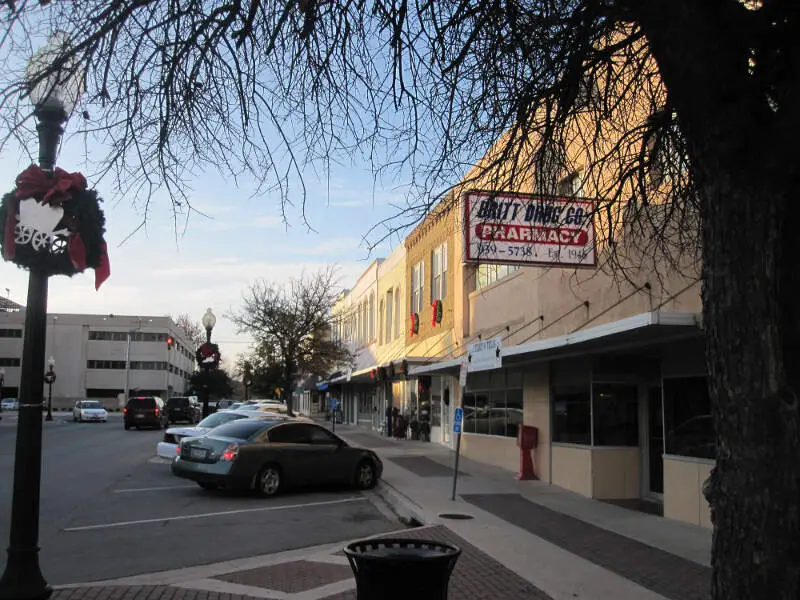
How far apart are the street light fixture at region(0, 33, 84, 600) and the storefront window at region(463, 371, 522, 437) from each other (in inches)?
514

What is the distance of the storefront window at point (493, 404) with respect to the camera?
694 inches

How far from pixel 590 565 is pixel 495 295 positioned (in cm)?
1163

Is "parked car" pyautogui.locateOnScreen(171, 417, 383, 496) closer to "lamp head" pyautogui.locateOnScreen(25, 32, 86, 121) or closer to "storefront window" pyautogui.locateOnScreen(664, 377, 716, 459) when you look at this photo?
"storefront window" pyautogui.locateOnScreen(664, 377, 716, 459)

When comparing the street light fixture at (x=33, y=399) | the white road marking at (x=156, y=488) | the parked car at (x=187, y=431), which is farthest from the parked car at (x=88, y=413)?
the street light fixture at (x=33, y=399)

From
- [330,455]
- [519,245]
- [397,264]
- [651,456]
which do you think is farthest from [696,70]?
[397,264]

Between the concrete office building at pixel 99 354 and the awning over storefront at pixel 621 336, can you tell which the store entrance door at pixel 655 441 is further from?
the concrete office building at pixel 99 354

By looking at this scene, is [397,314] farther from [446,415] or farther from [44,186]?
[44,186]

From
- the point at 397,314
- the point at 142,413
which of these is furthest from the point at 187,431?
the point at 142,413

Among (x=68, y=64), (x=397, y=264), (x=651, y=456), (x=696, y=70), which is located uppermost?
(x=397, y=264)

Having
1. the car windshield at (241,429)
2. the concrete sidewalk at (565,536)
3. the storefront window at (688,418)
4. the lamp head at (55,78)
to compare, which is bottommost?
the concrete sidewalk at (565,536)

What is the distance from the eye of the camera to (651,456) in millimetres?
13031

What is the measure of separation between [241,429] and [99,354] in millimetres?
88663

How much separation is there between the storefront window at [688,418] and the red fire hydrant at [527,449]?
15.2 ft

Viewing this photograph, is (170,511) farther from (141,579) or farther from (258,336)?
(258,336)
